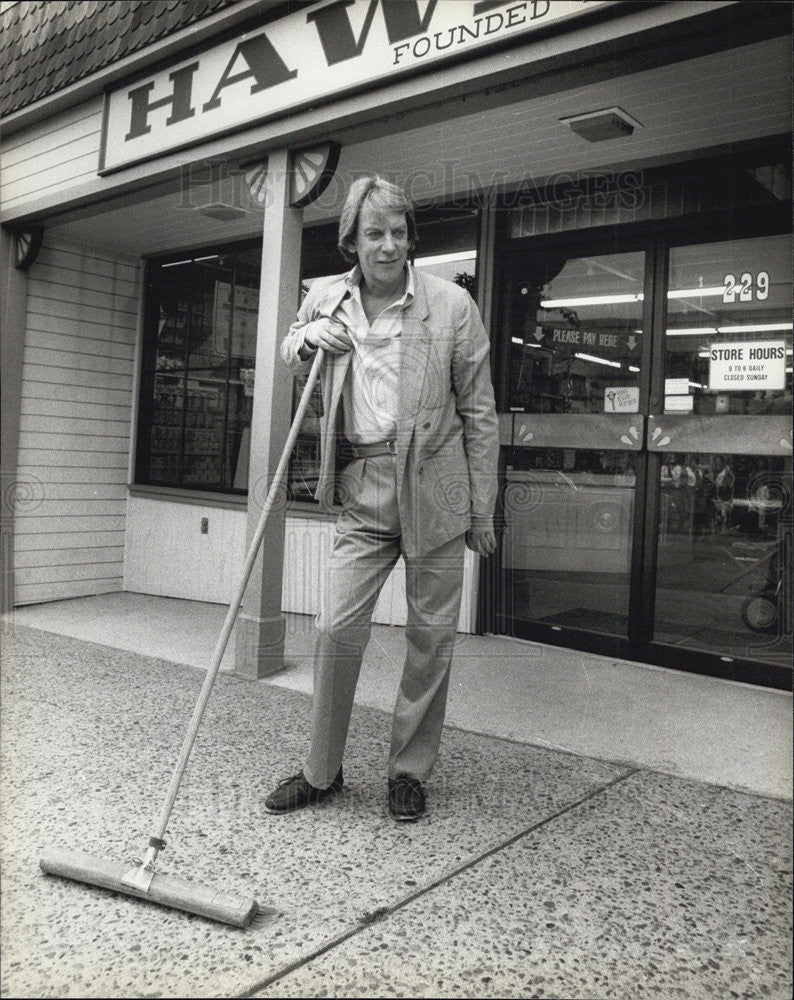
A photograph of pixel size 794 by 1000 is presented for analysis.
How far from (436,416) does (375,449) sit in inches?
8.9

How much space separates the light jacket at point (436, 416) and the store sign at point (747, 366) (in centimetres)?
200

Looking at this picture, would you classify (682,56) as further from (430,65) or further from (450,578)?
(450,578)

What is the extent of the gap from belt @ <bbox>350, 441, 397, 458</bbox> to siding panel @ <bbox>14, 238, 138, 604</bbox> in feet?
15.1

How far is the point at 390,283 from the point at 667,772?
2023 millimetres

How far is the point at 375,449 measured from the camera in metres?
2.84

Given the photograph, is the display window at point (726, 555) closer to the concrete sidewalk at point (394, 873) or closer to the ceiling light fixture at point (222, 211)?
the concrete sidewalk at point (394, 873)

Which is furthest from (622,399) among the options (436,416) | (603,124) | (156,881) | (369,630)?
(156,881)

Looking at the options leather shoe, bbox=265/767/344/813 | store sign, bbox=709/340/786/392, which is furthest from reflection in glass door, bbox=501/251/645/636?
leather shoe, bbox=265/767/344/813

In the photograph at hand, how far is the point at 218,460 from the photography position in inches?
263

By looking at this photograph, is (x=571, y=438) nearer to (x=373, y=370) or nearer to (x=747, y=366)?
(x=747, y=366)

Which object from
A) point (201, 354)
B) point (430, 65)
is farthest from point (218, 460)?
point (430, 65)

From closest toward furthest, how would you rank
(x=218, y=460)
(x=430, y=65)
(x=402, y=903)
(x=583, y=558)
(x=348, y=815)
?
(x=402, y=903)
(x=348, y=815)
(x=430, y=65)
(x=583, y=558)
(x=218, y=460)

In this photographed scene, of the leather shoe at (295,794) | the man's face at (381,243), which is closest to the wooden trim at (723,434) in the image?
the man's face at (381,243)

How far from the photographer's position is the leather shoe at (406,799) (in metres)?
2.73
